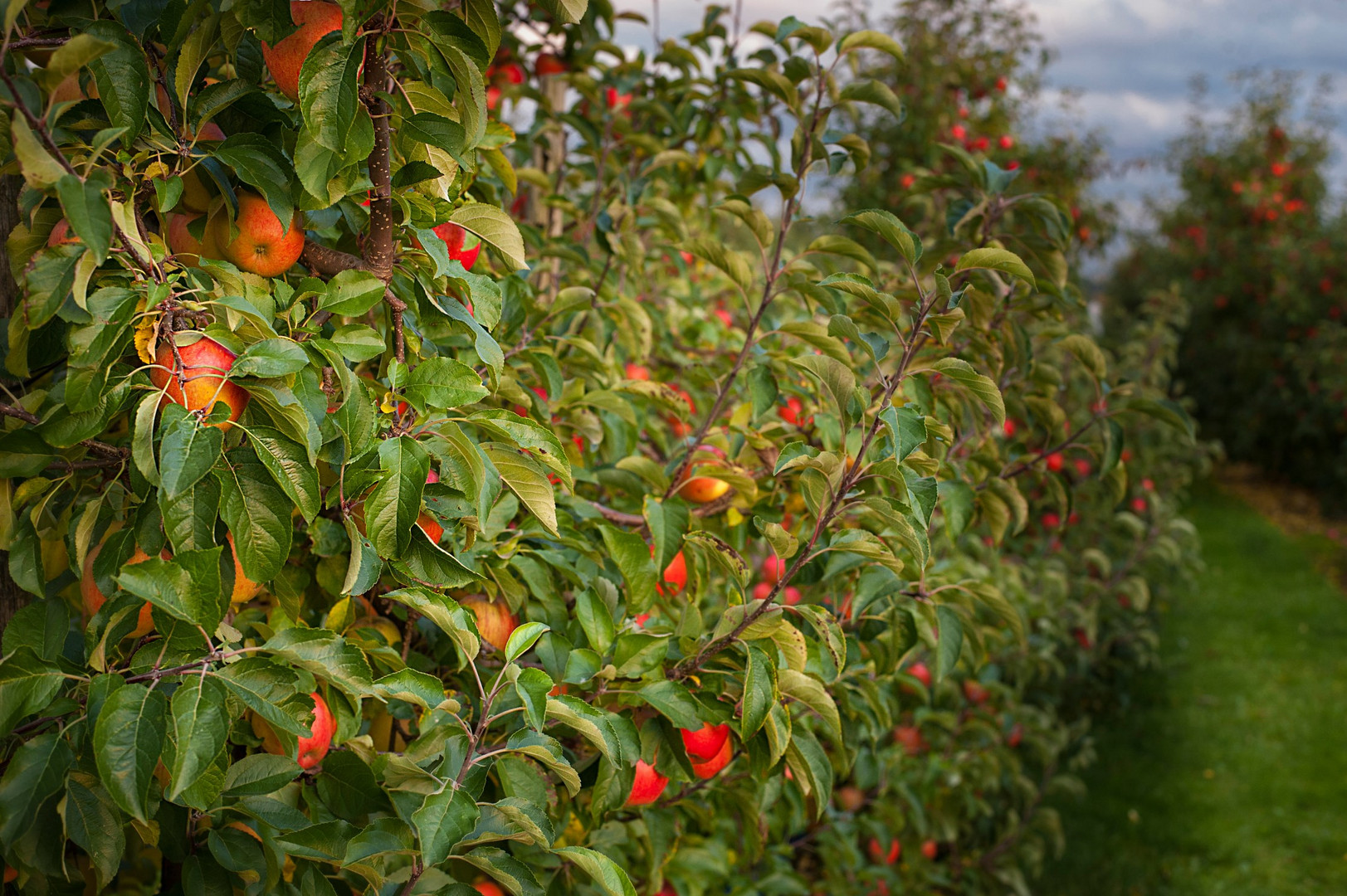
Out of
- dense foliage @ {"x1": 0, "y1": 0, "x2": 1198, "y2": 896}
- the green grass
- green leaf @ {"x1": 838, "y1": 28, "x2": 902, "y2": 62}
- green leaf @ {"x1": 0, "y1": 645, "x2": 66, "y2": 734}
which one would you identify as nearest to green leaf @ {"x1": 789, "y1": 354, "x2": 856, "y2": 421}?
dense foliage @ {"x1": 0, "y1": 0, "x2": 1198, "y2": 896}

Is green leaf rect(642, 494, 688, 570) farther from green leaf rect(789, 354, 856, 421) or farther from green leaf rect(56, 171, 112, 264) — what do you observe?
green leaf rect(56, 171, 112, 264)

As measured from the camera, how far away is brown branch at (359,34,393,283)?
759 mm

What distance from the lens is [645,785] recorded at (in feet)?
3.34

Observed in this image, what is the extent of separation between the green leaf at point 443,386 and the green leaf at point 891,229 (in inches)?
16.7

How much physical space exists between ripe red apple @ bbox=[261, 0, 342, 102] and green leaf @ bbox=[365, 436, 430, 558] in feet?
1.14

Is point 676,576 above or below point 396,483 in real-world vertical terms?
below

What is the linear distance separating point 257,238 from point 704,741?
0.68m

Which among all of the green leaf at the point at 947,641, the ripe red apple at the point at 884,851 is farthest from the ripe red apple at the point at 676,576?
the ripe red apple at the point at 884,851

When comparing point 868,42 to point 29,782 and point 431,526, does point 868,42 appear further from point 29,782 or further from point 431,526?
point 29,782

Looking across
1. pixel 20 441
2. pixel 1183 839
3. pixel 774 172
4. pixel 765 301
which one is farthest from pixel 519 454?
pixel 1183 839

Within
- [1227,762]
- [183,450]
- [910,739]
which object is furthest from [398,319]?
[1227,762]

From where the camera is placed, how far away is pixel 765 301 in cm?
123

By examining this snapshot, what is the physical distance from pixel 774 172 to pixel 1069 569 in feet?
10.1

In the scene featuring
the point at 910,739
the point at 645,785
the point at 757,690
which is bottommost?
the point at 910,739
